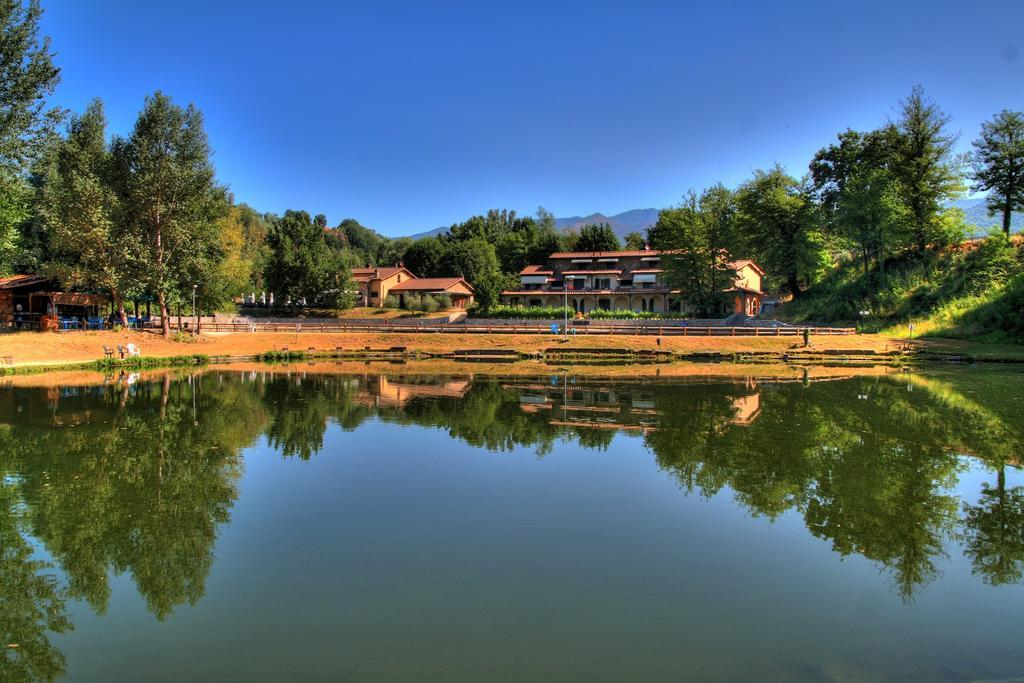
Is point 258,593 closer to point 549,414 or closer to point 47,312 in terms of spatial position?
point 549,414

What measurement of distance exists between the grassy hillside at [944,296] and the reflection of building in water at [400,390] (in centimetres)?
3547

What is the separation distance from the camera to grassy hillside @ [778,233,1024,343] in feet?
147

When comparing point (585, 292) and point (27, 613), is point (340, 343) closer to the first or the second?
point (585, 292)

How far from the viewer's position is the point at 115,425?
1908 cm

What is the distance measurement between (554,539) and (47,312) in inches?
2036

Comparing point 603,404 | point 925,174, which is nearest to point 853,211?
point 925,174

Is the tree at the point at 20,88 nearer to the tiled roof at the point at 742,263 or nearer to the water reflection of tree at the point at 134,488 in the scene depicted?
the water reflection of tree at the point at 134,488

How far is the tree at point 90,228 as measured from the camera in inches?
1614

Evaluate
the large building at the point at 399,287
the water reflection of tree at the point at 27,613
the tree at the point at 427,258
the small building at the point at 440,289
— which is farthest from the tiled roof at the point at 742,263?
the water reflection of tree at the point at 27,613

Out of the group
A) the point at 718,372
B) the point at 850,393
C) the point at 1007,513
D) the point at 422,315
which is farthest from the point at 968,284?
the point at 422,315

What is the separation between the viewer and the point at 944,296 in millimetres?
49219

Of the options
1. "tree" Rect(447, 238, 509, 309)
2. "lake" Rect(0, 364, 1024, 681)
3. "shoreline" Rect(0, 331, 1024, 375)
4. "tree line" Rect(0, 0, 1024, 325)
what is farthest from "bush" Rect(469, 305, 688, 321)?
"lake" Rect(0, 364, 1024, 681)

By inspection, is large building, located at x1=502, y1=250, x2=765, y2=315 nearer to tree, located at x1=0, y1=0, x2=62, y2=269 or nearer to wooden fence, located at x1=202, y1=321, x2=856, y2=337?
wooden fence, located at x1=202, y1=321, x2=856, y2=337

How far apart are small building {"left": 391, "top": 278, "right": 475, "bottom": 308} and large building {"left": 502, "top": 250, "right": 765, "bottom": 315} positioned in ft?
19.3
